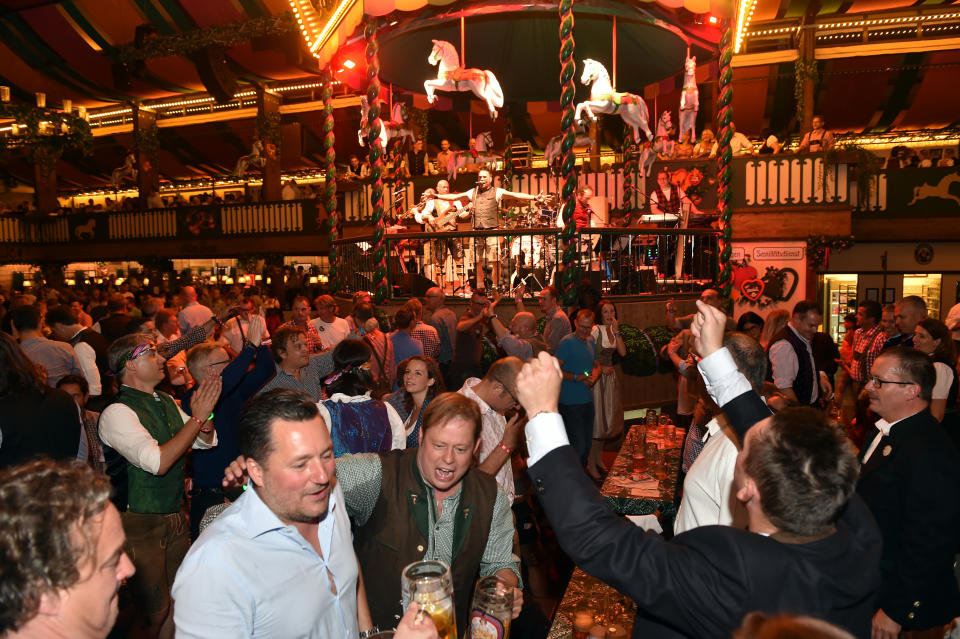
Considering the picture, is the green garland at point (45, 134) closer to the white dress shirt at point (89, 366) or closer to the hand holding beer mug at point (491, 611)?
the white dress shirt at point (89, 366)

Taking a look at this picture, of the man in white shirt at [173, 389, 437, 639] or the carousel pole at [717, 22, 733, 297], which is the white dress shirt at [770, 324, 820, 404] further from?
the carousel pole at [717, 22, 733, 297]

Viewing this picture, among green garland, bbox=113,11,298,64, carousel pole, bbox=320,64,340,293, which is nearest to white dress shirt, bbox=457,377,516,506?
carousel pole, bbox=320,64,340,293

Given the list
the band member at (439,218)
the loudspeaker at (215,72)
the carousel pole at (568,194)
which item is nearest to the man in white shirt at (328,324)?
the carousel pole at (568,194)

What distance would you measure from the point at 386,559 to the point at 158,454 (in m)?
1.33

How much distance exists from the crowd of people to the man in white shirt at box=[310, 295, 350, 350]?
217 centimetres

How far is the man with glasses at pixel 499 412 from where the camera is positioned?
2953mm

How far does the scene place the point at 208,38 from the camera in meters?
14.3

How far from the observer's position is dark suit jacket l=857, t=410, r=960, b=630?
2385 mm

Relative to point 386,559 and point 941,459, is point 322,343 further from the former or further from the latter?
point 941,459

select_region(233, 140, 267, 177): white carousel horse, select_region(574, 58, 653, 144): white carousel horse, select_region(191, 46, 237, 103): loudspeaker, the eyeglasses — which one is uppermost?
select_region(191, 46, 237, 103): loudspeaker

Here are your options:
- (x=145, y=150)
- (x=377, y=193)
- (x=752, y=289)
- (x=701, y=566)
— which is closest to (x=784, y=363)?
(x=701, y=566)

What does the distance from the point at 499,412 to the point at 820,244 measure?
1067 cm

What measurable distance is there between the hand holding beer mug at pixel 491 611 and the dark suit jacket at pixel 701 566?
1.00ft

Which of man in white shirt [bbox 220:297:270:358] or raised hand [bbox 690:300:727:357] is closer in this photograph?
raised hand [bbox 690:300:727:357]
